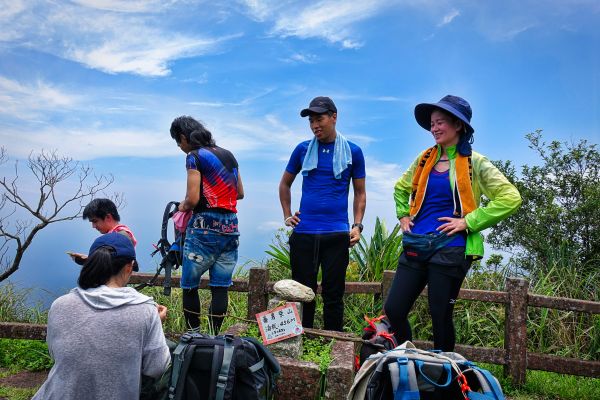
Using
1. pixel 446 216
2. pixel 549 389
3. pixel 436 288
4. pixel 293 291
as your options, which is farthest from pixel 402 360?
pixel 549 389

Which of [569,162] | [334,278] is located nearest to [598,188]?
[569,162]

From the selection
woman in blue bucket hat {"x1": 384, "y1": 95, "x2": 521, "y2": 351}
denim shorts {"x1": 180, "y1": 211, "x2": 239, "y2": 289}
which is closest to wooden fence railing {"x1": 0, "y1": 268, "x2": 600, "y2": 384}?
denim shorts {"x1": 180, "y1": 211, "x2": 239, "y2": 289}

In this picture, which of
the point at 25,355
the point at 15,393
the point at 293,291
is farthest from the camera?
the point at 25,355

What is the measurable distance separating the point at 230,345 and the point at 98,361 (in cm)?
64

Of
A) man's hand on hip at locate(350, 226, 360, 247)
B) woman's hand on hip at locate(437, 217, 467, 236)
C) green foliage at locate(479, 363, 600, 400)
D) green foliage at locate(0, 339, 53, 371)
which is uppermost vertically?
woman's hand on hip at locate(437, 217, 467, 236)

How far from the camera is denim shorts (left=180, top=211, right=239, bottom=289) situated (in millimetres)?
4520

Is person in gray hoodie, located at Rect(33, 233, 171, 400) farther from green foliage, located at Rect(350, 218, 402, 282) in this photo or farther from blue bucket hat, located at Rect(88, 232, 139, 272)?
green foliage, located at Rect(350, 218, 402, 282)

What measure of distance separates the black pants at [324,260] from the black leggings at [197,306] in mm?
714

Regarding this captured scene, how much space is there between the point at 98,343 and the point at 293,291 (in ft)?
6.75

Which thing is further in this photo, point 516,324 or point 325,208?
point 516,324

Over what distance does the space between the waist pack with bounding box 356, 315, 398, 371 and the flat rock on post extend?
59 cm

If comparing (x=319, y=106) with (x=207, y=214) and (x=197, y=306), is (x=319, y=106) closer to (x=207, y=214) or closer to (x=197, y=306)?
(x=207, y=214)

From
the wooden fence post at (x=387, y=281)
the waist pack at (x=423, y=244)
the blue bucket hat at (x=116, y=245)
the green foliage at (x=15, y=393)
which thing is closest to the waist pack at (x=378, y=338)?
the waist pack at (x=423, y=244)

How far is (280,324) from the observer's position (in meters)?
4.24
